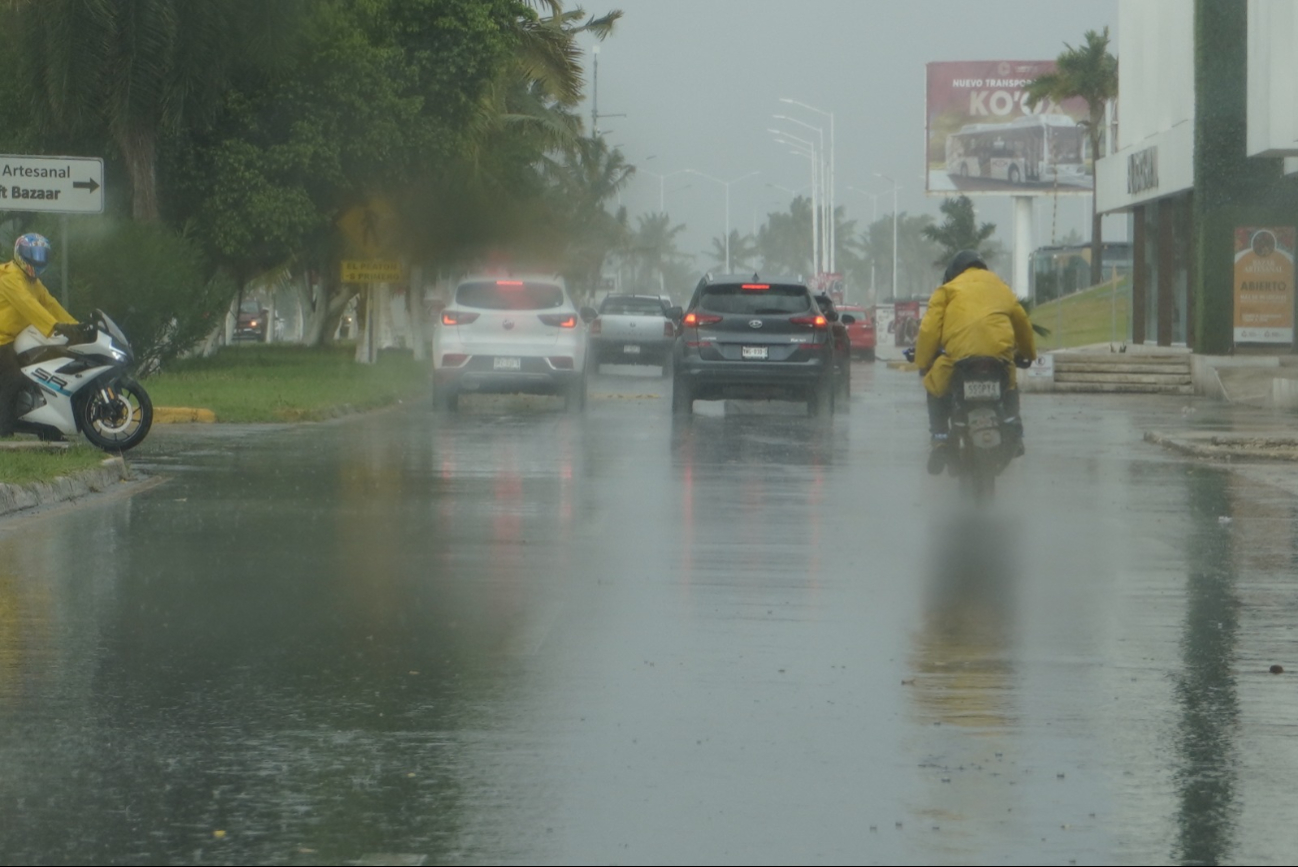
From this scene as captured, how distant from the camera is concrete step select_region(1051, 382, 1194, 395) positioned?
1576 inches

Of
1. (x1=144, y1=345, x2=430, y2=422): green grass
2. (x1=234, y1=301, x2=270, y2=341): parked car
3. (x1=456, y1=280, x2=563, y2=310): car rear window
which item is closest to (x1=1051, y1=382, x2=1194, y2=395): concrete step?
(x1=144, y1=345, x2=430, y2=422): green grass

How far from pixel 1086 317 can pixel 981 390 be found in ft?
200

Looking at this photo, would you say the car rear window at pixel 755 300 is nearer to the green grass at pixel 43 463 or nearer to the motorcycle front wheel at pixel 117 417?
the motorcycle front wheel at pixel 117 417

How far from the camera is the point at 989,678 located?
8883 millimetres

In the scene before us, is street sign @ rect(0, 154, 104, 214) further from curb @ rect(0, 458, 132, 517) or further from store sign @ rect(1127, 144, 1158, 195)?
store sign @ rect(1127, 144, 1158, 195)

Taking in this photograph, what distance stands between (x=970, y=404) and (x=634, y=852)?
9.99 m

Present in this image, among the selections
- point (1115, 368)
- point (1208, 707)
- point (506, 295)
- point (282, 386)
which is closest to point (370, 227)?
point (282, 386)

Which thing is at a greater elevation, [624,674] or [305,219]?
[305,219]

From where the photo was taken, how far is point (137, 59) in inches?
1396

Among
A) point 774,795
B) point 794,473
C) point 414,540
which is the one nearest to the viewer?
point 774,795

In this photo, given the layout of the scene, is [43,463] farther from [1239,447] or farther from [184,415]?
[1239,447]

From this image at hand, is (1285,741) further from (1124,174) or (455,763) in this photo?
(1124,174)

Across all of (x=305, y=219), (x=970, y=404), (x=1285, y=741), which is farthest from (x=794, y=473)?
(x=305, y=219)

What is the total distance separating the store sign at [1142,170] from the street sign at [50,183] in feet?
93.5
